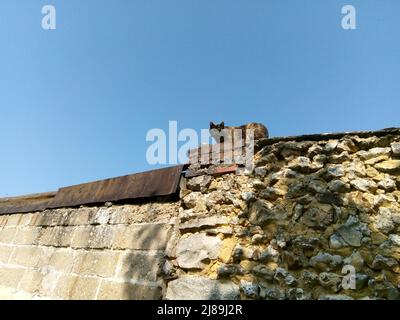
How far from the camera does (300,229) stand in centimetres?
170

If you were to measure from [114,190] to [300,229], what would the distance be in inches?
65.0

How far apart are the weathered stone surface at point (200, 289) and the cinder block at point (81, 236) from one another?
3.39ft

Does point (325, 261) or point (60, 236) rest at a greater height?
point (325, 261)

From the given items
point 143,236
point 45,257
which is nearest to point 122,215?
point 143,236

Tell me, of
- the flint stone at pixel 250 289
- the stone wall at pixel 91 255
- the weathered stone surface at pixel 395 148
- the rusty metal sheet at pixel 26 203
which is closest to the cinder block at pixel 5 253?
the stone wall at pixel 91 255

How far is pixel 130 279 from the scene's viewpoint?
208 cm

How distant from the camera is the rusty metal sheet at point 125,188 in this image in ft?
7.70

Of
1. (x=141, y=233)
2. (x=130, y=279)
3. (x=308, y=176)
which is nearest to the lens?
(x=308, y=176)

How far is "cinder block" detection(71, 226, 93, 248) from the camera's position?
101 inches

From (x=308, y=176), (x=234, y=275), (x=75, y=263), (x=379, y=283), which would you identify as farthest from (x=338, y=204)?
(x=75, y=263)

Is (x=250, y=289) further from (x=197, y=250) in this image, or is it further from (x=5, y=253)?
(x=5, y=253)

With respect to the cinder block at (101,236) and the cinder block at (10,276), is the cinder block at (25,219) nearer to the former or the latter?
the cinder block at (10,276)

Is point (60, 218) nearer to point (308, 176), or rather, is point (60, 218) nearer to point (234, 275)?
point (234, 275)
